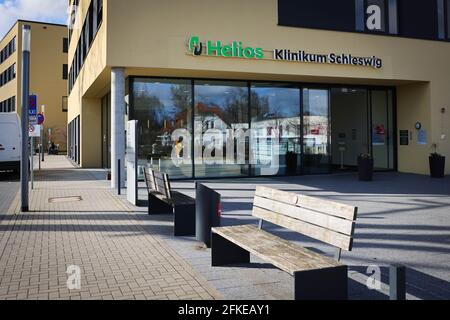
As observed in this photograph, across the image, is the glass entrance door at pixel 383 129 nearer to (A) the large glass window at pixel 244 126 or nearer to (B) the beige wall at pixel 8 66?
(A) the large glass window at pixel 244 126

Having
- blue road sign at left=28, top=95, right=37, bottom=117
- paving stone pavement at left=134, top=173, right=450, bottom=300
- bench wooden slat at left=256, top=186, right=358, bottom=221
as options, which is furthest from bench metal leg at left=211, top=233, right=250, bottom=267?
blue road sign at left=28, top=95, right=37, bottom=117

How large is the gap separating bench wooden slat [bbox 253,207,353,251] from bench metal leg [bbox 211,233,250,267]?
0.54 meters

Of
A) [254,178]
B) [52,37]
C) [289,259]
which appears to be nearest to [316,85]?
[254,178]

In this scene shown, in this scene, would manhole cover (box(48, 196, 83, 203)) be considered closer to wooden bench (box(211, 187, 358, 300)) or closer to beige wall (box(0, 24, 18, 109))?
wooden bench (box(211, 187, 358, 300))

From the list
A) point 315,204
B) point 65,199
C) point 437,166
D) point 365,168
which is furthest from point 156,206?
point 437,166

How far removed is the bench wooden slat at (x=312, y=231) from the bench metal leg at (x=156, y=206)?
349 centimetres

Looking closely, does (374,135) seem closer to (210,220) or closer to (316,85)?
(316,85)

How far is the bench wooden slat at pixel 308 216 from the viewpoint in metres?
4.15

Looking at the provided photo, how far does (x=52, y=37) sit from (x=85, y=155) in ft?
103

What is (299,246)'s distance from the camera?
176 inches

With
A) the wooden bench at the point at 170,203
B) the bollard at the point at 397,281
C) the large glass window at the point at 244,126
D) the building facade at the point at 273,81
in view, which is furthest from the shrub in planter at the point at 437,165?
the bollard at the point at 397,281

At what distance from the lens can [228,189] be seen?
13.0 metres

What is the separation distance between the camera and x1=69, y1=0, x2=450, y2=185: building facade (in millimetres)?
13656
